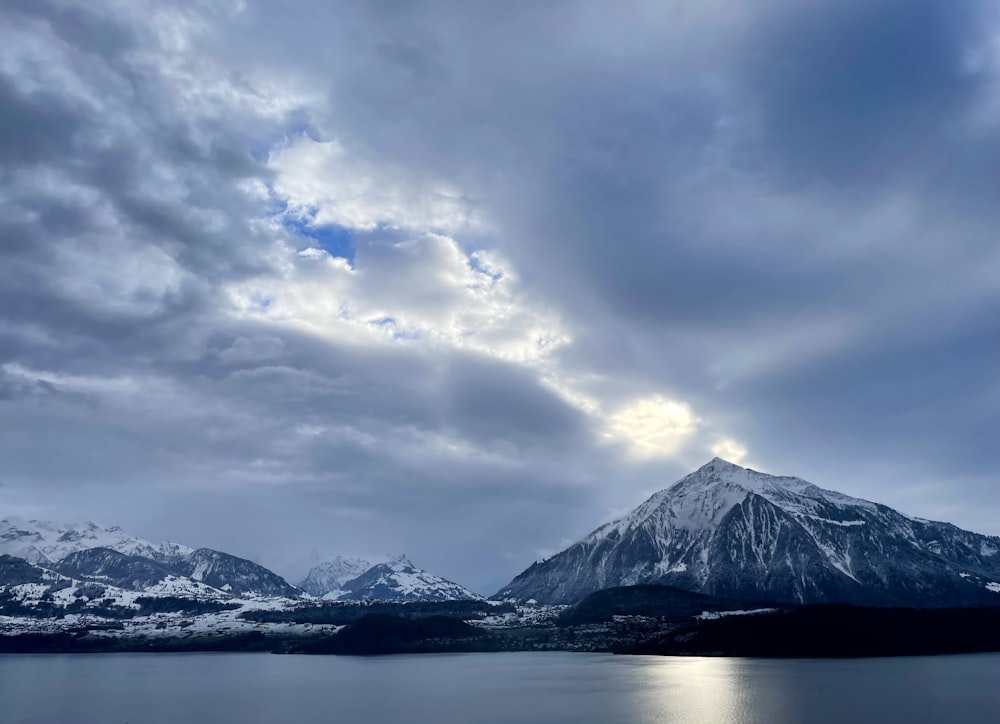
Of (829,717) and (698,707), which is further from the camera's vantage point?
(698,707)

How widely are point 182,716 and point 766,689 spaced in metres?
147

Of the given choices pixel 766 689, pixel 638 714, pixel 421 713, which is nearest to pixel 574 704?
pixel 638 714

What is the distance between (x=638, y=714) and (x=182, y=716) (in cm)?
10265

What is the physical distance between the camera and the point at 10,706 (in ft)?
623

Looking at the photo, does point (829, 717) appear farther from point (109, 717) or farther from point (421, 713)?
point (109, 717)

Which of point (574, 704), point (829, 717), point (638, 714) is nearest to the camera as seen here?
point (829, 717)

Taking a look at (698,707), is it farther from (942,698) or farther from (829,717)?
(942,698)

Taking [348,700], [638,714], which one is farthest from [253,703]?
[638,714]

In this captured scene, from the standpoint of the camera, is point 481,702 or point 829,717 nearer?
point 829,717

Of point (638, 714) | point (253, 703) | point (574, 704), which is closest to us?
point (638, 714)

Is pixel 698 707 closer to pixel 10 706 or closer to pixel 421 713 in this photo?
pixel 421 713

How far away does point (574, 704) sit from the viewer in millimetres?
179875

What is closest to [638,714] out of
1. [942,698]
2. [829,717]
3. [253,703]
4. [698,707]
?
[698,707]

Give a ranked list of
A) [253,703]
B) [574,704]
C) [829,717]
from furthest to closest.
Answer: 1. [253,703]
2. [574,704]
3. [829,717]
